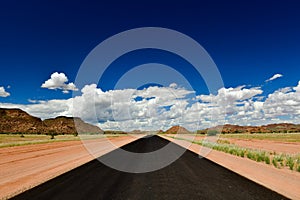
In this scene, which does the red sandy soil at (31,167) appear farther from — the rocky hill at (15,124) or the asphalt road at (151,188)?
the rocky hill at (15,124)

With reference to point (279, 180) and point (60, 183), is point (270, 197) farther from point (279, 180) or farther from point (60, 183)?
point (60, 183)

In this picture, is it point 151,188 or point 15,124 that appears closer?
point 151,188

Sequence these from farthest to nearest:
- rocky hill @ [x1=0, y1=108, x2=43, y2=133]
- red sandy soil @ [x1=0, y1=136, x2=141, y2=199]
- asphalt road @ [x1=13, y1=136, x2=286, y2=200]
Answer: rocky hill @ [x1=0, y1=108, x2=43, y2=133] < red sandy soil @ [x1=0, y1=136, x2=141, y2=199] < asphalt road @ [x1=13, y1=136, x2=286, y2=200]

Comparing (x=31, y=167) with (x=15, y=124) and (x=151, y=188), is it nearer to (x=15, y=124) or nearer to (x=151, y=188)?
(x=151, y=188)

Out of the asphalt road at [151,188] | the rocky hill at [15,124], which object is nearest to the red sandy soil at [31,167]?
the asphalt road at [151,188]

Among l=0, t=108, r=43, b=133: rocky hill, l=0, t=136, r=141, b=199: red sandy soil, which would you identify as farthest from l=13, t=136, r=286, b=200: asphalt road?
l=0, t=108, r=43, b=133: rocky hill

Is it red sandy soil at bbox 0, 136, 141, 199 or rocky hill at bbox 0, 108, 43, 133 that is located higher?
rocky hill at bbox 0, 108, 43, 133

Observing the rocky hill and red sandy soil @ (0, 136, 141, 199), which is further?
the rocky hill

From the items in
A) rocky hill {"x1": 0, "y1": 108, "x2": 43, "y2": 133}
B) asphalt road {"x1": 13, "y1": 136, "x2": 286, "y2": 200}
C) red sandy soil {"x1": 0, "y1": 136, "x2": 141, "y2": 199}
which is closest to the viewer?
asphalt road {"x1": 13, "y1": 136, "x2": 286, "y2": 200}

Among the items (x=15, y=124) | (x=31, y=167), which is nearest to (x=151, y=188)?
(x=31, y=167)

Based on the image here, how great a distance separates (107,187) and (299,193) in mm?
5495

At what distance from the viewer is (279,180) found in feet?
32.6

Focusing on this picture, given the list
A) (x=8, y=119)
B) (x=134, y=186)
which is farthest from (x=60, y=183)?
(x=8, y=119)

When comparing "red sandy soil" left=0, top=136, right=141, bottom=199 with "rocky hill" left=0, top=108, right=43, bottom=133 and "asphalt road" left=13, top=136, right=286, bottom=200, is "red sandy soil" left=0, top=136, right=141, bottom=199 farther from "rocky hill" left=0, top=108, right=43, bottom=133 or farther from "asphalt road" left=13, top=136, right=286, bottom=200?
"rocky hill" left=0, top=108, right=43, bottom=133
